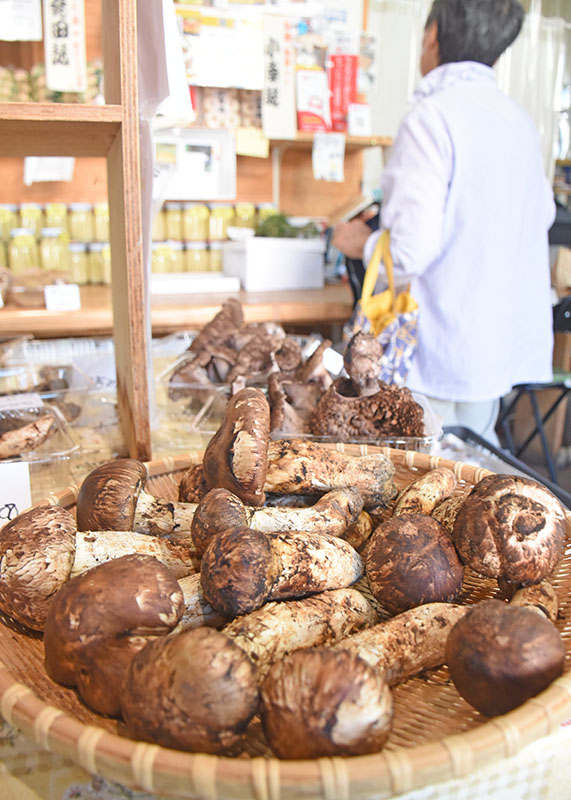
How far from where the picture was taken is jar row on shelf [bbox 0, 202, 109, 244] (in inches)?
132

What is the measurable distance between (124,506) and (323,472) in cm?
30

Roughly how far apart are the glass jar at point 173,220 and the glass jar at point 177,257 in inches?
2.4

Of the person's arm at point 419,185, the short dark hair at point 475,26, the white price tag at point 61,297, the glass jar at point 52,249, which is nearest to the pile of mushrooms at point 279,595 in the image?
the person's arm at point 419,185

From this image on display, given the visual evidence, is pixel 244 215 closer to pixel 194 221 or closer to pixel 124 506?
pixel 194 221

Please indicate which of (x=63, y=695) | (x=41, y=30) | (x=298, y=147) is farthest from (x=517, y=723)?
(x=298, y=147)

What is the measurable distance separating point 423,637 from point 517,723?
18 centimetres

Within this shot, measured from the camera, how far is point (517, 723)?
52cm

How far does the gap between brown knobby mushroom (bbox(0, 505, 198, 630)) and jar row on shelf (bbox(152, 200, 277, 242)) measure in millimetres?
2977

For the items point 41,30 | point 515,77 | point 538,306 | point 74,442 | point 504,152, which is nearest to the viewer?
point 74,442

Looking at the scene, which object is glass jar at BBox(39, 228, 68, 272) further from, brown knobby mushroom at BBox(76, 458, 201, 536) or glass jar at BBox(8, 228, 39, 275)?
brown knobby mushroom at BBox(76, 458, 201, 536)

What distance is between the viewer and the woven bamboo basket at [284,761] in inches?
18.7

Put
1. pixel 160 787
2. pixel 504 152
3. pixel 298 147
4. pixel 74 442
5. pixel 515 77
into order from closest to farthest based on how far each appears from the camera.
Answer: pixel 160 787 → pixel 74 442 → pixel 504 152 → pixel 298 147 → pixel 515 77

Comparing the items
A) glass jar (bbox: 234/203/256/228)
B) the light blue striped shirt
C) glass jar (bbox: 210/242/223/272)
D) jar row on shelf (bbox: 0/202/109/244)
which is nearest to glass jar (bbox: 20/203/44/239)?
jar row on shelf (bbox: 0/202/109/244)

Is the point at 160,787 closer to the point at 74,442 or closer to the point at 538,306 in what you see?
the point at 74,442
